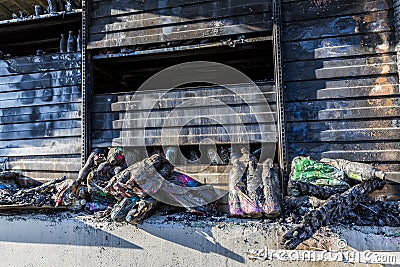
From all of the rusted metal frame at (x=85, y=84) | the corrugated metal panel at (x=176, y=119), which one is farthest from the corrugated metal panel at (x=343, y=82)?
the rusted metal frame at (x=85, y=84)

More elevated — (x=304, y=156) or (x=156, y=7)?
(x=156, y=7)

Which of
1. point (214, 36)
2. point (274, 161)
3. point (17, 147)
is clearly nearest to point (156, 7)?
point (214, 36)

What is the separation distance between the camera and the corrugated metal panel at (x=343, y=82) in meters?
4.20

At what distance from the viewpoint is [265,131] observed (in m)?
4.61

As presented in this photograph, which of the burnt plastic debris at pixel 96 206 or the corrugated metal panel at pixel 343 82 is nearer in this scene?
the corrugated metal panel at pixel 343 82

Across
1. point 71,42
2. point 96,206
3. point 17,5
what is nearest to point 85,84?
point 71,42

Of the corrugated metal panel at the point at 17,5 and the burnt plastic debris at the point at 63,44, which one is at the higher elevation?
the corrugated metal panel at the point at 17,5

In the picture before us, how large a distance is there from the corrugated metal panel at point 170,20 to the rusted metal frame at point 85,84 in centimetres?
11

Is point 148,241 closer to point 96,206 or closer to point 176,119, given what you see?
point 96,206

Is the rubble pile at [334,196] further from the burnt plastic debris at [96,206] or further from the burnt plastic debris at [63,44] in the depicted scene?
the burnt plastic debris at [63,44]

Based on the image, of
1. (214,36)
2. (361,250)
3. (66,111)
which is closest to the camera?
(361,250)

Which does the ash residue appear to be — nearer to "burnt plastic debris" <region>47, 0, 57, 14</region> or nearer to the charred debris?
the charred debris

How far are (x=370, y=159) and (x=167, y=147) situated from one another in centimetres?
313

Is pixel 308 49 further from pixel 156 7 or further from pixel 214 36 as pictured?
pixel 156 7
